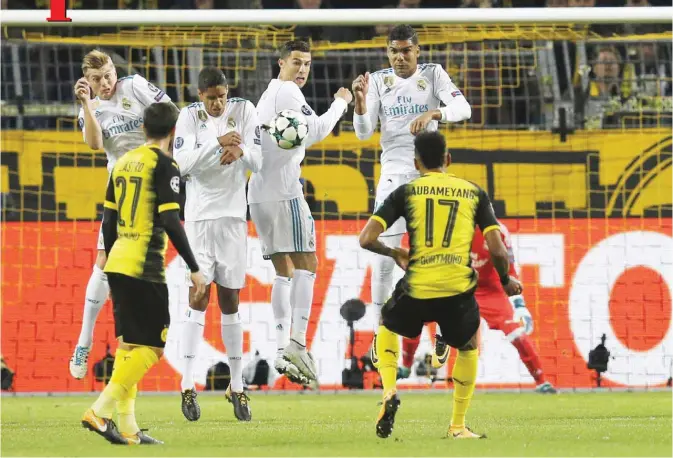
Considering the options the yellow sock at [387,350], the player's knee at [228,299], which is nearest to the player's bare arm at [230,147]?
the player's knee at [228,299]

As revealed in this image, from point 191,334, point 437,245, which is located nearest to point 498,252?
point 437,245

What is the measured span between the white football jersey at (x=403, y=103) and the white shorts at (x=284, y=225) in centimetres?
75

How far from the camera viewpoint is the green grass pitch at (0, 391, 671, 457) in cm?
755

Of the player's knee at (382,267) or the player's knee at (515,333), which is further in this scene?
the player's knee at (515,333)

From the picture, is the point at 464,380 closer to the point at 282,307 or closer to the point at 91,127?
the point at 282,307

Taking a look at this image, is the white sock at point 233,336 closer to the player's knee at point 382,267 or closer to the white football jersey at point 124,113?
the player's knee at point 382,267

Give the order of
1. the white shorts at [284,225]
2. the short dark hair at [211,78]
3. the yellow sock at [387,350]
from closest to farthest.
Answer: the yellow sock at [387,350], the short dark hair at [211,78], the white shorts at [284,225]

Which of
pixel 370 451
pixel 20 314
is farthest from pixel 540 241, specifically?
pixel 370 451

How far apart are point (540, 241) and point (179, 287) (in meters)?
3.57

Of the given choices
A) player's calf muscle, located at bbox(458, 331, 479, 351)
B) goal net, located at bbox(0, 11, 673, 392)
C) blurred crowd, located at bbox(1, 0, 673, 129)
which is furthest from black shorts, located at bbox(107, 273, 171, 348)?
blurred crowd, located at bbox(1, 0, 673, 129)

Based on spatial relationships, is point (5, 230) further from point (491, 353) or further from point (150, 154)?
point (150, 154)

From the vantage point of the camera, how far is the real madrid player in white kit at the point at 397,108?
9.79 metres

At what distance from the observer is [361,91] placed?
31.1 ft

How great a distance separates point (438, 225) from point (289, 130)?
1.94 metres
